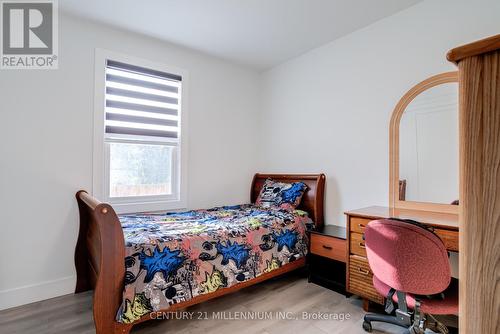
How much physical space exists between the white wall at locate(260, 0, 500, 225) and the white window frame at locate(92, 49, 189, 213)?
1.29 metres

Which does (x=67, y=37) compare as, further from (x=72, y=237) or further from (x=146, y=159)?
(x=72, y=237)

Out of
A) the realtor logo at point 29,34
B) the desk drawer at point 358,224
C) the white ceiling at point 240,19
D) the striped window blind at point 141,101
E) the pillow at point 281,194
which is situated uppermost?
the white ceiling at point 240,19

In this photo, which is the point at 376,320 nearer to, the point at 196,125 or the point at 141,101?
the point at 196,125

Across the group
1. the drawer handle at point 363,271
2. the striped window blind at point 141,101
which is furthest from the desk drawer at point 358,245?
the striped window blind at point 141,101

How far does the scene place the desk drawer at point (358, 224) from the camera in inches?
82.6

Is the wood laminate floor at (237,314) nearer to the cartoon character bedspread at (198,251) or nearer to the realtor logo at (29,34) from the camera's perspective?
the cartoon character bedspread at (198,251)

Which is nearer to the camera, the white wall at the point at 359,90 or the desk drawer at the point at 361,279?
the desk drawer at the point at 361,279

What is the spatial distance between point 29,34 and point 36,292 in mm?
2276

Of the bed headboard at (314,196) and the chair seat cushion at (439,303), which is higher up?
the bed headboard at (314,196)

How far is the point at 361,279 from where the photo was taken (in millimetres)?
2125

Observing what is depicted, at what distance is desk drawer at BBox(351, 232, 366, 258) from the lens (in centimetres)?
213

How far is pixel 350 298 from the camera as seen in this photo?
2.32m

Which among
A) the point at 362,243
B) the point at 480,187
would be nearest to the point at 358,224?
the point at 362,243

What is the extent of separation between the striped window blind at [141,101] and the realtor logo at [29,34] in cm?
50
